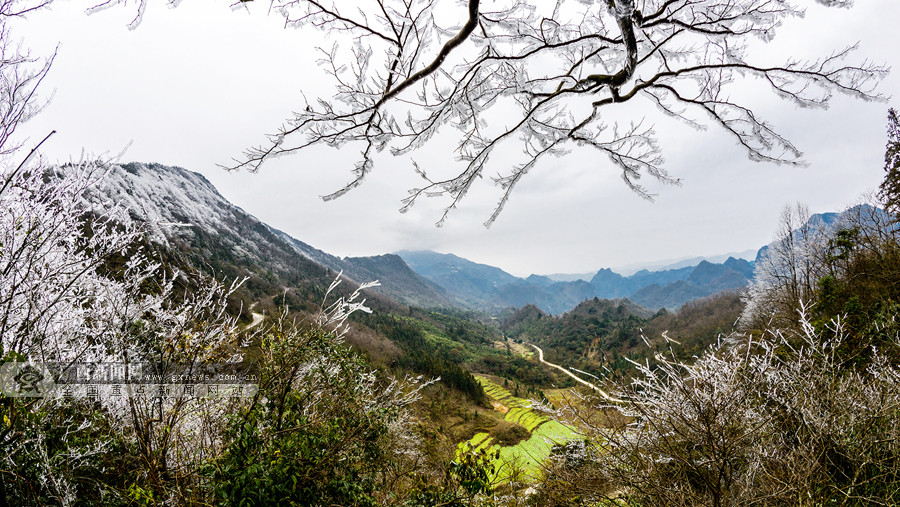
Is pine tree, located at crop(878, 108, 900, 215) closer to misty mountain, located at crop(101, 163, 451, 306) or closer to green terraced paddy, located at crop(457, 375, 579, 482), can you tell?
green terraced paddy, located at crop(457, 375, 579, 482)

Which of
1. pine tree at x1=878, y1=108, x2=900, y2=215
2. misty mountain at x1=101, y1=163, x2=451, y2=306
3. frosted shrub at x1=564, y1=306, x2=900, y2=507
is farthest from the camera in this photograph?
misty mountain at x1=101, y1=163, x2=451, y2=306

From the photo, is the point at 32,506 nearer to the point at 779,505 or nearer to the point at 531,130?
the point at 531,130

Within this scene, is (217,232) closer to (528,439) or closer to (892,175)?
(528,439)

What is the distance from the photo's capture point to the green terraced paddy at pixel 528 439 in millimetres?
16800

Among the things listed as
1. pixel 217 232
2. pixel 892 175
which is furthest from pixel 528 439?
pixel 217 232

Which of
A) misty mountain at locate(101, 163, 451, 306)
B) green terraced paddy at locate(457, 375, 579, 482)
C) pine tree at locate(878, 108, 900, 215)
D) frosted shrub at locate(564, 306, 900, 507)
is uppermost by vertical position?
misty mountain at locate(101, 163, 451, 306)

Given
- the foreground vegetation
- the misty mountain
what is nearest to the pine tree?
the foreground vegetation

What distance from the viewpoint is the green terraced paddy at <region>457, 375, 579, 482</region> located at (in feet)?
55.1

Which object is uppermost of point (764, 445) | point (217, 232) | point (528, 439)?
point (217, 232)

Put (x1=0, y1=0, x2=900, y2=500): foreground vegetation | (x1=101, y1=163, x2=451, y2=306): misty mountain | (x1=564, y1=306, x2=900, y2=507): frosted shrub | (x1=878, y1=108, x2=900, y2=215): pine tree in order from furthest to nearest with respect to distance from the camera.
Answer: (x1=101, y1=163, x2=451, y2=306): misty mountain → (x1=878, y1=108, x2=900, y2=215): pine tree → (x1=564, y1=306, x2=900, y2=507): frosted shrub → (x1=0, y1=0, x2=900, y2=500): foreground vegetation

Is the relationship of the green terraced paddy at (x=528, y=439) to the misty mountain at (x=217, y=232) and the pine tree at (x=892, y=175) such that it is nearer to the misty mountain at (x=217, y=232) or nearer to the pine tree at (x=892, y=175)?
the pine tree at (x=892, y=175)

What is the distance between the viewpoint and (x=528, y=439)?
85.7 feet

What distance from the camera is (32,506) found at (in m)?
3.47

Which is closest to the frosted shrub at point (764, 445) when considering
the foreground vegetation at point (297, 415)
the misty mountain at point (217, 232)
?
the foreground vegetation at point (297, 415)
